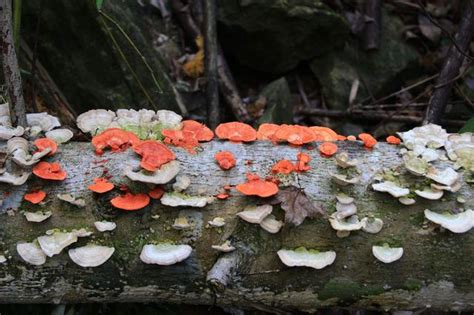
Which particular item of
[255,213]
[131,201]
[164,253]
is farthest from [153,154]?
[255,213]

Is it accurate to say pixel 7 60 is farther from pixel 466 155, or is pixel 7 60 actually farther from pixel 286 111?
pixel 286 111

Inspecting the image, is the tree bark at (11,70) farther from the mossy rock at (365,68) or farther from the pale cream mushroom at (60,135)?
the mossy rock at (365,68)

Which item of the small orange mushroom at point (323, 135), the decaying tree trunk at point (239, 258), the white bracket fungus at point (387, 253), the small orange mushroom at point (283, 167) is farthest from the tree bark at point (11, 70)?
the white bracket fungus at point (387, 253)

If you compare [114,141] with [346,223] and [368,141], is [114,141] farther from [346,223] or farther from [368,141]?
[368,141]

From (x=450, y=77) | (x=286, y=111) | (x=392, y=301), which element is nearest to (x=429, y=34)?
(x=450, y=77)

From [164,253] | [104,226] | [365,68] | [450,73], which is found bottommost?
[365,68]

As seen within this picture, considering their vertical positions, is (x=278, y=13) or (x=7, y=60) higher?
(x=7, y=60)
